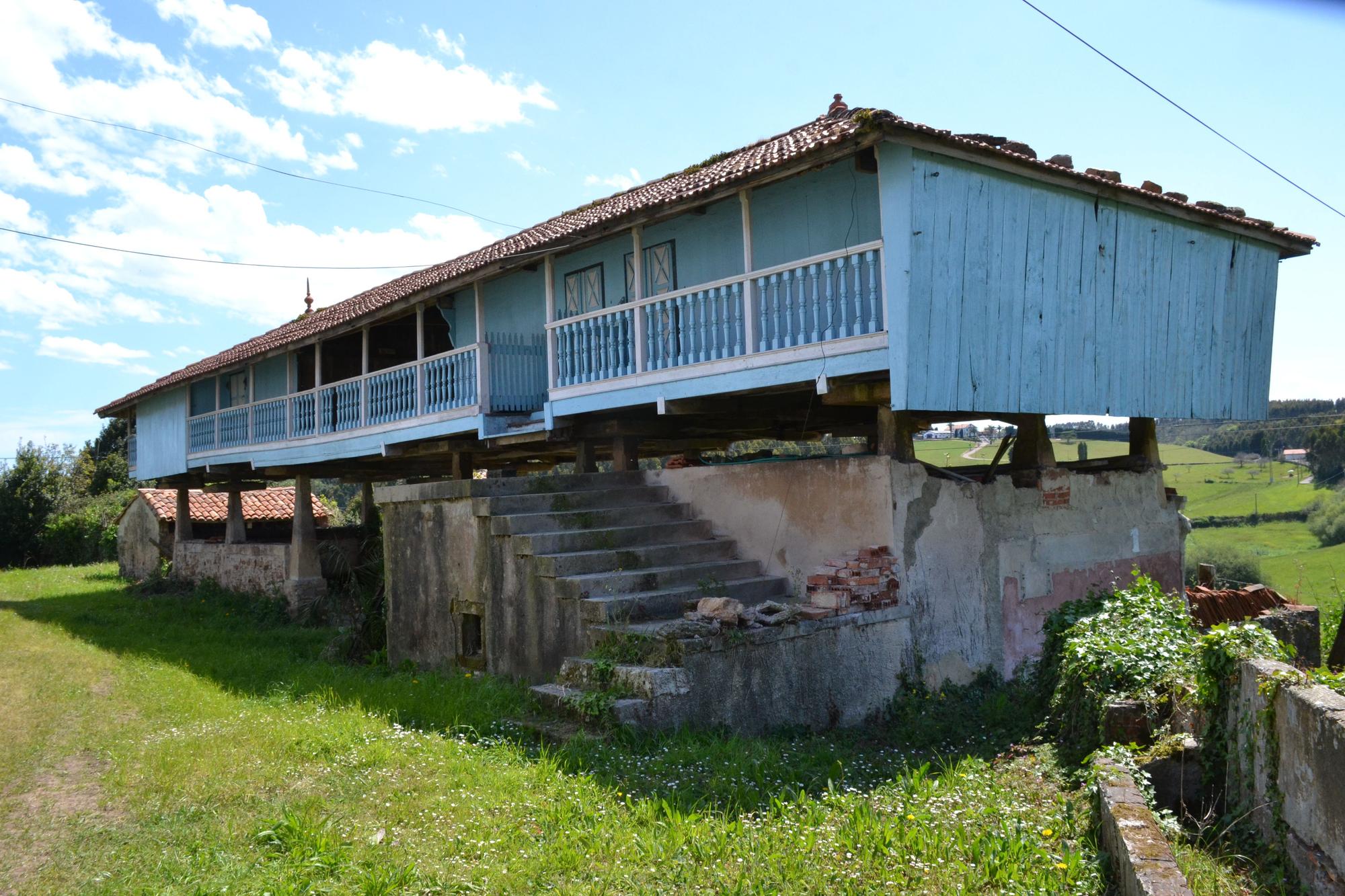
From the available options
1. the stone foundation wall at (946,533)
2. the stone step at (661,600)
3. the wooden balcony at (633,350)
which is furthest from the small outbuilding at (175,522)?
the stone step at (661,600)

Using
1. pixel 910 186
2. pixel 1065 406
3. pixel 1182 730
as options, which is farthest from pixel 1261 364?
pixel 1182 730

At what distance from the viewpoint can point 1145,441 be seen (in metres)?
11.8

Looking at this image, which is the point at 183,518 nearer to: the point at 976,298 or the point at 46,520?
the point at 46,520

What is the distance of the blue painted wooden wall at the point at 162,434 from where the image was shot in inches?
774

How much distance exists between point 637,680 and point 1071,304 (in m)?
5.58

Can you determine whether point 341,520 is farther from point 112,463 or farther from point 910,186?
point 910,186

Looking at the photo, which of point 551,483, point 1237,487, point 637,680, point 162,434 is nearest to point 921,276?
point 637,680

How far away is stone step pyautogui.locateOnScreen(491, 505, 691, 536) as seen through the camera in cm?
932

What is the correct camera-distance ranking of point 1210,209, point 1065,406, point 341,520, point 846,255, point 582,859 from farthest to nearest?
point 341,520 < point 1210,209 < point 1065,406 < point 846,255 < point 582,859

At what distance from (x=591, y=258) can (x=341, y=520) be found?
2709 centimetres

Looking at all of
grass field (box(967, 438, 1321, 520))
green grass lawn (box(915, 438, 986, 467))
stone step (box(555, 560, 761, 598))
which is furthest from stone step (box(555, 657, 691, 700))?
grass field (box(967, 438, 1321, 520))

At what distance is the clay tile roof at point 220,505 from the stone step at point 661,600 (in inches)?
670

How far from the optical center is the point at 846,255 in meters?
8.23

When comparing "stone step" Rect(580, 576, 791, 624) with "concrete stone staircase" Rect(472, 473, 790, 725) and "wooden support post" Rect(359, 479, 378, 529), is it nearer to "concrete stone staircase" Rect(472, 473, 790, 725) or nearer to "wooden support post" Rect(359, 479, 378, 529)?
"concrete stone staircase" Rect(472, 473, 790, 725)
